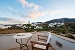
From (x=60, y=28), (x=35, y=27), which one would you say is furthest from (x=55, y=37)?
(x=35, y=27)

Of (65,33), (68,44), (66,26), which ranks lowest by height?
(68,44)

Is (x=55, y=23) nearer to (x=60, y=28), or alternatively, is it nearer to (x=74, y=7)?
(x=60, y=28)

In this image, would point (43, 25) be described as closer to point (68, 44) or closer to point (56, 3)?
point (56, 3)

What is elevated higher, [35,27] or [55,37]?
[35,27]

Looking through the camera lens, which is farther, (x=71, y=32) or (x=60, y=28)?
(x=60, y=28)

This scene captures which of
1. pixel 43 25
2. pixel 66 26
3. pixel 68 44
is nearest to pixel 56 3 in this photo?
pixel 43 25

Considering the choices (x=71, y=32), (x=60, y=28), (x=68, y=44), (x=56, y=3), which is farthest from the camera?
(x=56, y=3)

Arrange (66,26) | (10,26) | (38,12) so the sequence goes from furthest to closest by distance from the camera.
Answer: (38,12) → (10,26) → (66,26)

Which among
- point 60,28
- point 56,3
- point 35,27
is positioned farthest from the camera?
point 35,27

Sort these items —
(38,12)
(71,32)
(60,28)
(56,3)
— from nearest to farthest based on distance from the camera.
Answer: (71,32), (60,28), (56,3), (38,12)
